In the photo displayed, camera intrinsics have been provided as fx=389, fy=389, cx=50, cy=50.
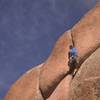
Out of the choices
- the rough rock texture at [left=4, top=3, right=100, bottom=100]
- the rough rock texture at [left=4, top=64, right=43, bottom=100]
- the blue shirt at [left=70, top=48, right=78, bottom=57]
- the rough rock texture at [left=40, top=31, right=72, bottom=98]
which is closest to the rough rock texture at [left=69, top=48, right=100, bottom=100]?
the rough rock texture at [left=4, top=3, right=100, bottom=100]

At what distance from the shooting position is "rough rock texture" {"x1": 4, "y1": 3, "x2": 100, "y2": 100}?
82.3 feet

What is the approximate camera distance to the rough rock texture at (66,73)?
82.3 ft

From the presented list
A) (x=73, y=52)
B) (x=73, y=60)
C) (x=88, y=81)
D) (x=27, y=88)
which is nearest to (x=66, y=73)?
(x=73, y=60)

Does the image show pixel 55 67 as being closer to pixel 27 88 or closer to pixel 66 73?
pixel 66 73

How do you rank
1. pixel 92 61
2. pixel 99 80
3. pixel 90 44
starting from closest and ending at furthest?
pixel 99 80 → pixel 92 61 → pixel 90 44

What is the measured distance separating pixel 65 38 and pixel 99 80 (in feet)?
24.2

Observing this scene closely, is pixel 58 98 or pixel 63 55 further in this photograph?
pixel 63 55

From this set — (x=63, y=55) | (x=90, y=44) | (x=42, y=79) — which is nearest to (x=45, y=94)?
(x=42, y=79)

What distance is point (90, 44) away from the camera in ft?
91.6

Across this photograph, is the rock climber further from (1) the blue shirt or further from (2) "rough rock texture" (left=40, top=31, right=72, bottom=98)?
(2) "rough rock texture" (left=40, top=31, right=72, bottom=98)

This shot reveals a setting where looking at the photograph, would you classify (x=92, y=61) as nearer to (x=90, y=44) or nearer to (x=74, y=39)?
(x=90, y=44)

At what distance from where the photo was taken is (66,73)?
28.1 m

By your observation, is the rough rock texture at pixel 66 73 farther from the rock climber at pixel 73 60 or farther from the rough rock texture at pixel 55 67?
the rock climber at pixel 73 60

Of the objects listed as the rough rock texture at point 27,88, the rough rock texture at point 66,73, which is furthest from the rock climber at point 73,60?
the rough rock texture at point 27,88
